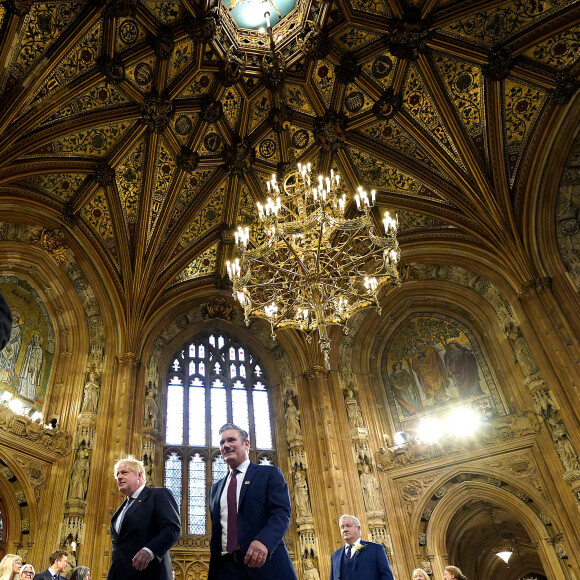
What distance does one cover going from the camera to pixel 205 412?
51.8 ft

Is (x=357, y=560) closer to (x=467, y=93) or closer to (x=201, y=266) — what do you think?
(x=467, y=93)

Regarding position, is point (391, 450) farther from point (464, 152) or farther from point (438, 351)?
point (464, 152)

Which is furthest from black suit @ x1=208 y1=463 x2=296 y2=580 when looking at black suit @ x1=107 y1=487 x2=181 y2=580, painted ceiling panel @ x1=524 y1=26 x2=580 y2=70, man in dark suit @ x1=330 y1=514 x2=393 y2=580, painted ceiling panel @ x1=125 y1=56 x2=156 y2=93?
painted ceiling panel @ x1=524 y1=26 x2=580 y2=70

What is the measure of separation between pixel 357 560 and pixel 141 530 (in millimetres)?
2710

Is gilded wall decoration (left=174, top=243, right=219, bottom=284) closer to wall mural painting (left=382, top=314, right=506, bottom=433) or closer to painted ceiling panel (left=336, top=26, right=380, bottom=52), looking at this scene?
wall mural painting (left=382, top=314, right=506, bottom=433)

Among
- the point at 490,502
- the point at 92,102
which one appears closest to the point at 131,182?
the point at 92,102

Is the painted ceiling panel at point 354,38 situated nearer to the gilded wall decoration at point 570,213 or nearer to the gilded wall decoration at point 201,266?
the gilded wall decoration at point 570,213

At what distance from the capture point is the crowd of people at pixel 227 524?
3.21 m

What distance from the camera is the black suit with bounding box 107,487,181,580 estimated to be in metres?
3.64

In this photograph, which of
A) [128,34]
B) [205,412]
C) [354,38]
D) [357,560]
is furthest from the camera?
[205,412]

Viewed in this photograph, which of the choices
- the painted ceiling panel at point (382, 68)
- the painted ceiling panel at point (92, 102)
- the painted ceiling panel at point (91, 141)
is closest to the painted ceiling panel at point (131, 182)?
the painted ceiling panel at point (91, 141)

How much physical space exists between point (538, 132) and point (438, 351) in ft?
22.1

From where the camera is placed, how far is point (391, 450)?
14.5m

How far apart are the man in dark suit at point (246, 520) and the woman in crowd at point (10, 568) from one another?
4207 mm
